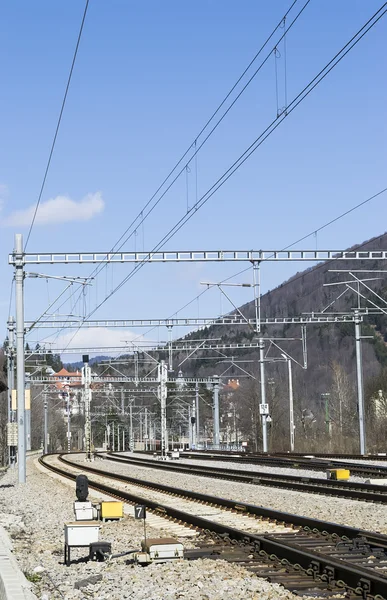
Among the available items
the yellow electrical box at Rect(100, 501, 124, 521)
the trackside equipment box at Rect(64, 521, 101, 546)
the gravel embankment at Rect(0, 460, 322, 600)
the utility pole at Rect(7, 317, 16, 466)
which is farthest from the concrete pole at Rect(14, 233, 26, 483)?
the trackside equipment box at Rect(64, 521, 101, 546)

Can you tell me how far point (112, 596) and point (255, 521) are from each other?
753 cm

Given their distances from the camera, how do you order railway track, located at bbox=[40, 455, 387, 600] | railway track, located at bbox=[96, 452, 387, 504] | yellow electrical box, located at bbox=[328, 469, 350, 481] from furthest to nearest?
yellow electrical box, located at bbox=[328, 469, 350, 481], railway track, located at bbox=[96, 452, 387, 504], railway track, located at bbox=[40, 455, 387, 600]

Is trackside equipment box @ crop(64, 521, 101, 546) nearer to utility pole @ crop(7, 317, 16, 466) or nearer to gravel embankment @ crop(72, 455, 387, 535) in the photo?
gravel embankment @ crop(72, 455, 387, 535)

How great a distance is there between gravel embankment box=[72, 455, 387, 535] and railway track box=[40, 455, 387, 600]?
3.59 feet

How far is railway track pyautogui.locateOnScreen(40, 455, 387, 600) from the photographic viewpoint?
9.66 m

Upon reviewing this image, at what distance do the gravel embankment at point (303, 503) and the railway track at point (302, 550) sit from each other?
43.0 inches

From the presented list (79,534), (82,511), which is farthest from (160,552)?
(82,511)

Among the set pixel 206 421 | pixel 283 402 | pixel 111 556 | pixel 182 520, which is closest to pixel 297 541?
pixel 111 556

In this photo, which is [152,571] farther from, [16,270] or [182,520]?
[16,270]

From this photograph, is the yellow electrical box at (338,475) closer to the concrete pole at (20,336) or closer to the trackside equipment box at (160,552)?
the concrete pole at (20,336)

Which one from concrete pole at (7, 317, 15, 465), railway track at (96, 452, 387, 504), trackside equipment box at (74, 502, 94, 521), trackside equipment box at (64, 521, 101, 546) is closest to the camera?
trackside equipment box at (64, 521, 101, 546)

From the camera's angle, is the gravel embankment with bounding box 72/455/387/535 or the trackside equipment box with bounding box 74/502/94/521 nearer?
the trackside equipment box with bounding box 74/502/94/521

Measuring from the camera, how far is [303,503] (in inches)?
826

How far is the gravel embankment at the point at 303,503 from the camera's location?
16891 mm
